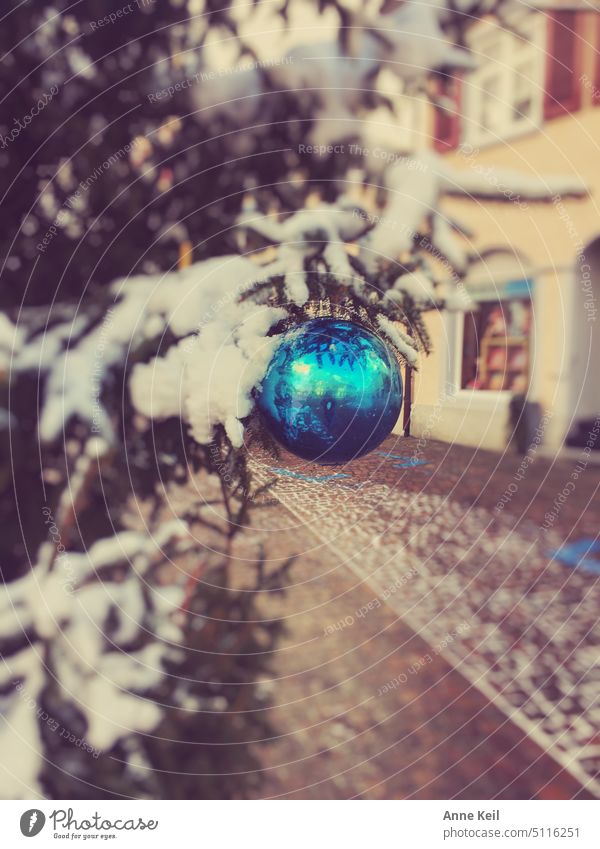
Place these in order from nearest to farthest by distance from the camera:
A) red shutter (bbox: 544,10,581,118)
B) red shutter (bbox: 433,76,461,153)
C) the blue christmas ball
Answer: the blue christmas ball < red shutter (bbox: 433,76,461,153) < red shutter (bbox: 544,10,581,118)

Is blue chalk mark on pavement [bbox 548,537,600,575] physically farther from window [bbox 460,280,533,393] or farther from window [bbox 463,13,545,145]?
window [bbox 463,13,545,145]

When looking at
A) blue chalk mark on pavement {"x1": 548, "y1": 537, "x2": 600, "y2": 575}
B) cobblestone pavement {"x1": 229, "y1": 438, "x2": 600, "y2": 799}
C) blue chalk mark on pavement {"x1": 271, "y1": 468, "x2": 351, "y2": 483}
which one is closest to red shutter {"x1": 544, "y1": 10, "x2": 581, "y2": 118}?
cobblestone pavement {"x1": 229, "y1": 438, "x2": 600, "y2": 799}

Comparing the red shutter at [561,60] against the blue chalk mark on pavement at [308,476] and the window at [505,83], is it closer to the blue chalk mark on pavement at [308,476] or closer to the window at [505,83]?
the window at [505,83]

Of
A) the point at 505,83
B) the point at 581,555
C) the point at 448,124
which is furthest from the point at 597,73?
the point at 581,555

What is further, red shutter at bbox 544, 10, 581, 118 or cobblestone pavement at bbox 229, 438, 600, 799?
red shutter at bbox 544, 10, 581, 118

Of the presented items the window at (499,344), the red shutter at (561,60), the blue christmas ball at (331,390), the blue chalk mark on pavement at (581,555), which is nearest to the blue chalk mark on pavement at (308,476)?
the blue christmas ball at (331,390)
